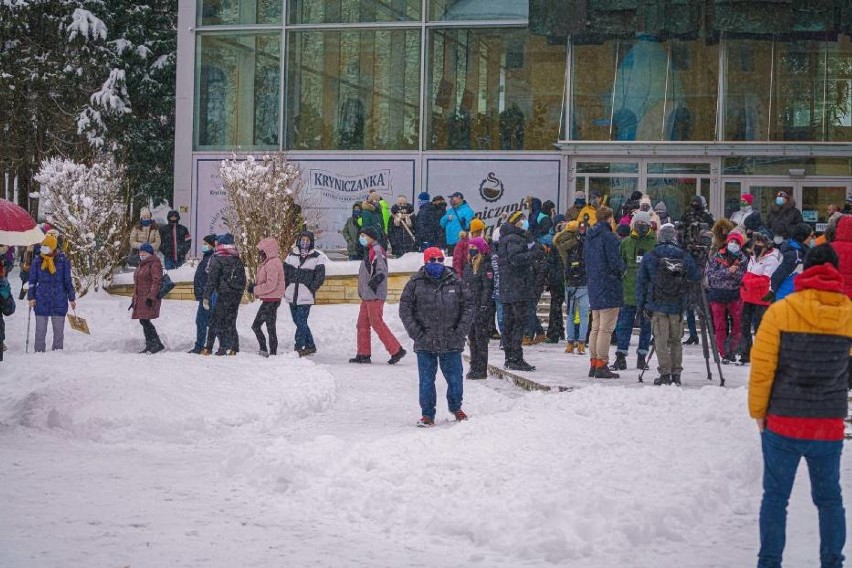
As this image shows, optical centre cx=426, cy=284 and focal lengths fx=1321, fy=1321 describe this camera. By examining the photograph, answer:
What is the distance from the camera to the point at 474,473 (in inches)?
348

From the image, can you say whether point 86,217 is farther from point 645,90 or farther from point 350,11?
point 645,90

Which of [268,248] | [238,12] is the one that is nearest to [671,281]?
[268,248]

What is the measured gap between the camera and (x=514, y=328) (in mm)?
15898

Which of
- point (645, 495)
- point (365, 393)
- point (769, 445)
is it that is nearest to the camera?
point (769, 445)

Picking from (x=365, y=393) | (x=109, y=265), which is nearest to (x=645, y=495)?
(x=365, y=393)

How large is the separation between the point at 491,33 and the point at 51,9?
1769cm

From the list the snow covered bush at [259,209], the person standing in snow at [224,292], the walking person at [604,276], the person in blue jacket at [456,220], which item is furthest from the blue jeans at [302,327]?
the snow covered bush at [259,209]

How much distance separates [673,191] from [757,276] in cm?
1380

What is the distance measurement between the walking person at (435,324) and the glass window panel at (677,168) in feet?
58.7

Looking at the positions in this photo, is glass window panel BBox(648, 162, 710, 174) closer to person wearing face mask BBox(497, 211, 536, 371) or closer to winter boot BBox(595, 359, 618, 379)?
person wearing face mask BBox(497, 211, 536, 371)

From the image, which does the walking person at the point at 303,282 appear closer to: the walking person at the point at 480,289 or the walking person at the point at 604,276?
the walking person at the point at 480,289

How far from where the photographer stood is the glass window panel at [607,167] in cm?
2964

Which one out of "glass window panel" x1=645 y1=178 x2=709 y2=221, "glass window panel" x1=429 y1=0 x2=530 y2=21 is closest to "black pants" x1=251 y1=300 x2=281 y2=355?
"glass window panel" x1=645 y1=178 x2=709 y2=221

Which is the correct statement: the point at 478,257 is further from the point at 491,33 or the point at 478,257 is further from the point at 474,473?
the point at 491,33
